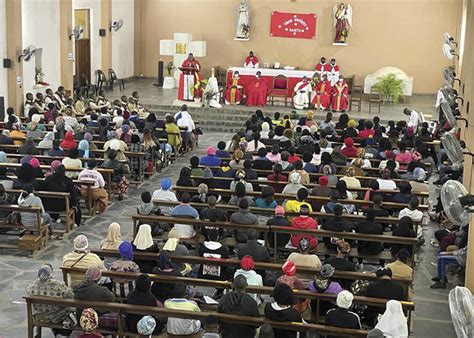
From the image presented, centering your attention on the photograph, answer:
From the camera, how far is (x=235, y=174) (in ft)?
41.4

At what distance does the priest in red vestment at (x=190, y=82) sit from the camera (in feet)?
74.6

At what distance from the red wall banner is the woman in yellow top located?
10172 millimetres

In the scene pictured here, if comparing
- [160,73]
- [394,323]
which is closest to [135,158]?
[394,323]

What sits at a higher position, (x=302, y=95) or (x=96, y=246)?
(x=302, y=95)

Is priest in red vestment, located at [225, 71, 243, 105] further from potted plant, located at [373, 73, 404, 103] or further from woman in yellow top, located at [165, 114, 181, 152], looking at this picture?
woman in yellow top, located at [165, 114, 181, 152]

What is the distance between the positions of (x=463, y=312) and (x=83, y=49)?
21.3 m

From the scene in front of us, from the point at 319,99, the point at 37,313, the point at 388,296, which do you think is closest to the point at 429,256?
the point at 388,296

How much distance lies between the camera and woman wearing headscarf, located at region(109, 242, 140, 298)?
848 centimetres

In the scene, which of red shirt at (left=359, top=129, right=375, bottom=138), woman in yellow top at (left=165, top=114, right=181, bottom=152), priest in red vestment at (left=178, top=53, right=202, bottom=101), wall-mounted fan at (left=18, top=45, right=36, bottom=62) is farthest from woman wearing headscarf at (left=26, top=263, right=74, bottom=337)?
priest in red vestment at (left=178, top=53, right=202, bottom=101)

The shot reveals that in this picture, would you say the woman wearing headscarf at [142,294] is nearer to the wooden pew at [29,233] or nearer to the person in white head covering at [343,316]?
the person in white head covering at [343,316]

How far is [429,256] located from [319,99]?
11939 millimetres

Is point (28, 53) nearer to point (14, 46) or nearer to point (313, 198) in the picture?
point (14, 46)

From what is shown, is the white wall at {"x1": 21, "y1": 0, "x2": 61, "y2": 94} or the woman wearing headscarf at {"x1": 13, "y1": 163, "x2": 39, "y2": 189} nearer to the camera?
the woman wearing headscarf at {"x1": 13, "y1": 163, "x2": 39, "y2": 189}

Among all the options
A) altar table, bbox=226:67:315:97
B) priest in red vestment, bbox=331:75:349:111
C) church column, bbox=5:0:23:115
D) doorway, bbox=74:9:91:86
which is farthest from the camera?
doorway, bbox=74:9:91:86
